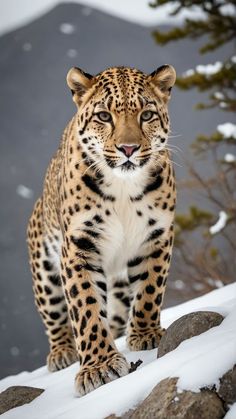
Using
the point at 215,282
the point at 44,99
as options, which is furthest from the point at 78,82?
the point at 44,99

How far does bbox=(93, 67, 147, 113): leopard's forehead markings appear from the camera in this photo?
5.84 m

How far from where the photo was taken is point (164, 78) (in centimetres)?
629

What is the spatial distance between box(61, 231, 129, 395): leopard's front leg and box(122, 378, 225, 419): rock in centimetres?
104

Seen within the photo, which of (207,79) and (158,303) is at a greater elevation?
(207,79)

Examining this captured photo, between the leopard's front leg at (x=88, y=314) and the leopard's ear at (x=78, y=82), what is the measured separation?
107 cm

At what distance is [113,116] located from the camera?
583cm

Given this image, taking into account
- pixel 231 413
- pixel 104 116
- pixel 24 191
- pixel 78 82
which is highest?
pixel 24 191

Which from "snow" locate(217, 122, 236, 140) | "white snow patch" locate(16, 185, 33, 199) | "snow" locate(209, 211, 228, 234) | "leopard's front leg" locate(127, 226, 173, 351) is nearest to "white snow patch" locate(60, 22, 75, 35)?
"white snow patch" locate(16, 185, 33, 199)

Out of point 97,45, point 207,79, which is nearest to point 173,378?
point 207,79

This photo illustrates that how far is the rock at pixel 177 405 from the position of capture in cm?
417

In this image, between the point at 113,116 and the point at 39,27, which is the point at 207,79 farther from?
the point at 39,27

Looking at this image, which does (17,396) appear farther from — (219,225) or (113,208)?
(219,225)

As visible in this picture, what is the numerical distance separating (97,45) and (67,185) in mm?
36418

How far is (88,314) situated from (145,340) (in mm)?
703
